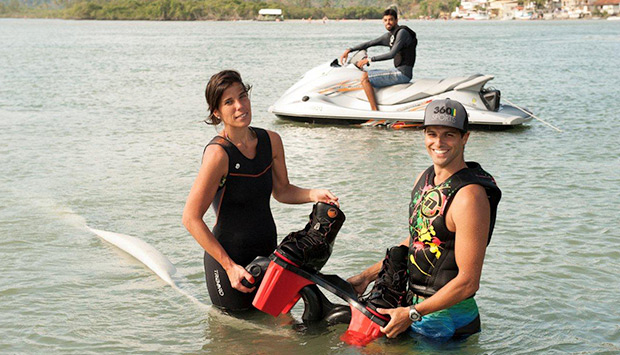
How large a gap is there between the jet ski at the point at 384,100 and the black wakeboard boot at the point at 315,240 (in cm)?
689

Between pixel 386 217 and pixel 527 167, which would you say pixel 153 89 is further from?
pixel 386 217

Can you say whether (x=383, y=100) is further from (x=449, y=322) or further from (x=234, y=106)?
(x=449, y=322)

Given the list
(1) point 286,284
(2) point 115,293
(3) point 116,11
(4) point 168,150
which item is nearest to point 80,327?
(2) point 115,293

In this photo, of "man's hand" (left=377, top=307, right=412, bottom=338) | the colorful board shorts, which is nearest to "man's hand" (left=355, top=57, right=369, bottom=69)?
the colorful board shorts

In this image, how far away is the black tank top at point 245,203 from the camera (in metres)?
4.13

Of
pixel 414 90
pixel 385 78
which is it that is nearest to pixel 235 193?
pixel 414 90

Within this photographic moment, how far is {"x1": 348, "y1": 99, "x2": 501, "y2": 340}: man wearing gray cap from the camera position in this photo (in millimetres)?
3486

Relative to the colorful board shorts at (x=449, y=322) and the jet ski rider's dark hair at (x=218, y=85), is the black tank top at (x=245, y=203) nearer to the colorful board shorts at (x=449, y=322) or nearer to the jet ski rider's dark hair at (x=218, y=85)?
the jet ski rider's dark hair at (x=218, y=85)

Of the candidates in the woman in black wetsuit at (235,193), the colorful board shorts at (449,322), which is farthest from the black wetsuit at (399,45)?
the colorful board shorts at (449,322)

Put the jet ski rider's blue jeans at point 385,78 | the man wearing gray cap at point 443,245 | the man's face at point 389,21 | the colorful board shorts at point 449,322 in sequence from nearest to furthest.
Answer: the man wearing gray cap at point 443,245 → the colorful board shorts at point 449,322 → the man's face at point 389,21 → the jet ski rider's blue jeans at point 385,78

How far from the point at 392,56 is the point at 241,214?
22.6ft

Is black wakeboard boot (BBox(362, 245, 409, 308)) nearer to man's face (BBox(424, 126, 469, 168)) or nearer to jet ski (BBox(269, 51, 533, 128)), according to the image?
man's face (BBox(424, 126, 469, 168))

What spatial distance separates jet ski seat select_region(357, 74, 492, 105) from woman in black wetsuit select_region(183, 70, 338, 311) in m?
6.85

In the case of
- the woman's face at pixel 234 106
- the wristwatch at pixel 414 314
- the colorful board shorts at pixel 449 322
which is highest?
the woman's face at pixel 234 106
